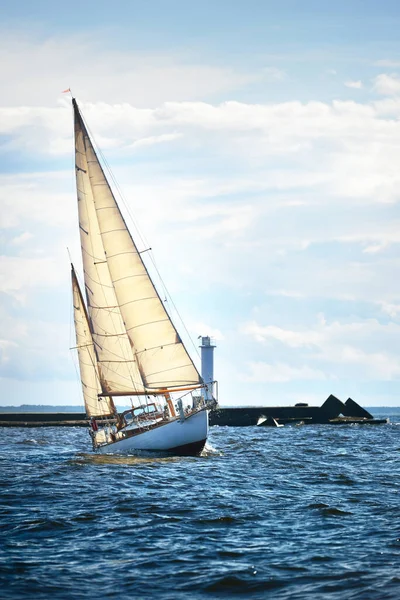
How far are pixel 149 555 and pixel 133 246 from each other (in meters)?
22.6

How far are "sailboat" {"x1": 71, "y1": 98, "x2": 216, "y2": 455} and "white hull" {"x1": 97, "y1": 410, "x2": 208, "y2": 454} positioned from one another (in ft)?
0.14

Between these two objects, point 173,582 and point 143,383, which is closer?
point 173,582

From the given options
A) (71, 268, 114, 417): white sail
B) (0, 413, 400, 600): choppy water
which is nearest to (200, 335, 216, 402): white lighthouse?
(71, 268, 114, 417): white sail

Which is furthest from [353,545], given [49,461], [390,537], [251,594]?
[49,461]

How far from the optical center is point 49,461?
3503 cm

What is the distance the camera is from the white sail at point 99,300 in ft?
125

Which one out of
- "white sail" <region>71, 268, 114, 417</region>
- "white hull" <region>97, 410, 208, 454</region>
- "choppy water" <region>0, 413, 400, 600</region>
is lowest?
"choppy water" <region>0, 413, 400, 600</region>

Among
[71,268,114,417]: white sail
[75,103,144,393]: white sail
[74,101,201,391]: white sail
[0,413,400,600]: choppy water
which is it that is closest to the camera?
Answer: [0,413,400,600]: choppy water

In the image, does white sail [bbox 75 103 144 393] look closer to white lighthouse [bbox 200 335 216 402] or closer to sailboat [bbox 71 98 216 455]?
sailboat [bbox 71 98 216 455]

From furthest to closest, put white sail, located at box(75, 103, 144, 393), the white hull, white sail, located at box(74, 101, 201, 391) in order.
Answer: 1. white sail, located at box(75, 103, 144, 393)
2. white sail, located at box(74, 101, 201, 391)
3. the white hull

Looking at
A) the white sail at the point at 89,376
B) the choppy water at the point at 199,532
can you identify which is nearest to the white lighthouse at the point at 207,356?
the white sail at the point at 89,376

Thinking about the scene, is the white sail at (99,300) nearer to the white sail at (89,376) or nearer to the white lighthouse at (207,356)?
the white sail at (89,376)

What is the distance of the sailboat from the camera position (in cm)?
3462

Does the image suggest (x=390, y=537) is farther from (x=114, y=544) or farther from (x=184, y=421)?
(x=184, y=421)
